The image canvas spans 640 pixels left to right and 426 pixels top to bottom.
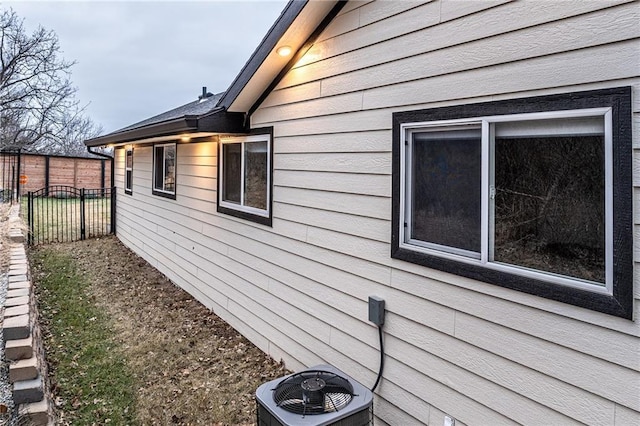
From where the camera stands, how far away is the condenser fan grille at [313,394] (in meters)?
2.62

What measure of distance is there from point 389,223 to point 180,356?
296cm

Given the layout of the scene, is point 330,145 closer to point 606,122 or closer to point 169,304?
point 606,122

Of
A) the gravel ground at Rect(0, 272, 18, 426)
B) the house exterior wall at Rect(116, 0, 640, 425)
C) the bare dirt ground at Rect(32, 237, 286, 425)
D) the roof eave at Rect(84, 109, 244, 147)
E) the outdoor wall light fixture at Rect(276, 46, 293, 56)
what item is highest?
the outdoor wall light fixture at Rect(276, 46, 293, 56)

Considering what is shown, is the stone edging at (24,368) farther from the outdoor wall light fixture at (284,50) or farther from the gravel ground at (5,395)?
the outdoor wall light fixture at (284,50)

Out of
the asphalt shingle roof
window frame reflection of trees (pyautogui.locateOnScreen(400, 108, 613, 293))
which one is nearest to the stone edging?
window frame reflection of trees (pyautogui.locateOnScreen(400, 108, 613, 293))

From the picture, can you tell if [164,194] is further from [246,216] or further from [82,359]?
[82,359]

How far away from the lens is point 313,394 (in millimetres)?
2689

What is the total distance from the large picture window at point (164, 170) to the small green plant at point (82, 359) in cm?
213

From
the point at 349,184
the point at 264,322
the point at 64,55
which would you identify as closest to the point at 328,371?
the point at 349,184

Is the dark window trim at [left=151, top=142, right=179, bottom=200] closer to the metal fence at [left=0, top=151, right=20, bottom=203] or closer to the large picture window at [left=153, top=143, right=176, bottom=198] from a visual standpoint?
the large picture window at [left=153, top=143, right=176, bottom=198]

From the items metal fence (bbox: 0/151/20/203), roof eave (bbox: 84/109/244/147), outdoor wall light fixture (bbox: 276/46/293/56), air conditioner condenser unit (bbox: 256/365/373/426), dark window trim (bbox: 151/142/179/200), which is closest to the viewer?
air conditioner condenser unit (bbox: 256/365/373/426)

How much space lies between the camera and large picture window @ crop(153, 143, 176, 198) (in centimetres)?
752

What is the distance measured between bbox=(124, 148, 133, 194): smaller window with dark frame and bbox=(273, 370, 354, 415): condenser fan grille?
8.72 m

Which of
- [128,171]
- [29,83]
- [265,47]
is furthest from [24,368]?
[29,83]
